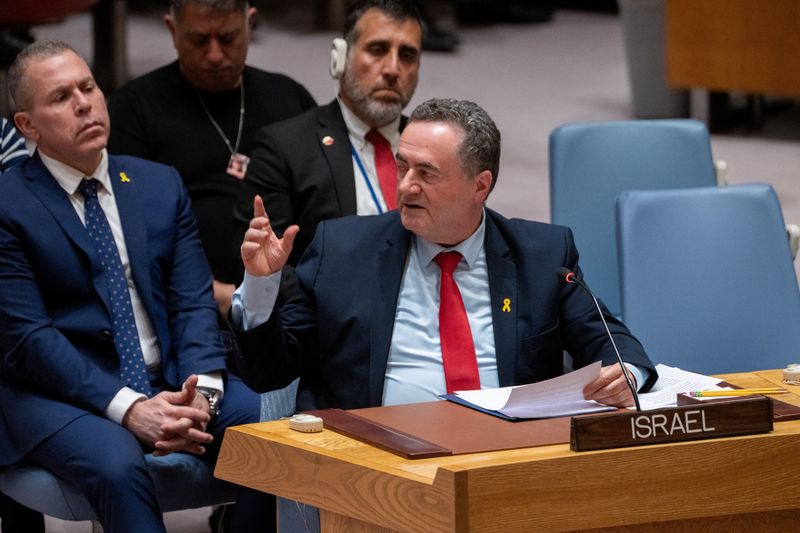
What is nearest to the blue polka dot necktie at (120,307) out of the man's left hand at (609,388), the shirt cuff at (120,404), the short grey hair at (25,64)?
the shirt cuff at (120,404)

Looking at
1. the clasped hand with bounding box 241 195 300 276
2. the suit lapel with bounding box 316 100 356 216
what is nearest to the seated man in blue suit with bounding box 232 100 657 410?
the clasped hand with bounding box 241 195 300 276

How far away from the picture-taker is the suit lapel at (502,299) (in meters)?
2.95

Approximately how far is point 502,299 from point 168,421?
808 millimetres

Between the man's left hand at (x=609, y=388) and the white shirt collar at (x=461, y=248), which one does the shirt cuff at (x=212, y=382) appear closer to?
the white shirt collar at (x=461, y=248)

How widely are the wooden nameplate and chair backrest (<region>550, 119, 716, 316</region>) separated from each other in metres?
1.72

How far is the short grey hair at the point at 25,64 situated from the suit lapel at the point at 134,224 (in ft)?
0.85

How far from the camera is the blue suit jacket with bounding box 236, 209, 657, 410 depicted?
9.59ft

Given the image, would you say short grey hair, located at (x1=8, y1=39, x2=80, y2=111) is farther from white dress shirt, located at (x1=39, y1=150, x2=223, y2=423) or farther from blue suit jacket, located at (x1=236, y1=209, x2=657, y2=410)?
blue suit jacket, located at (x1=236, y1=209, x2=657, y2=410)

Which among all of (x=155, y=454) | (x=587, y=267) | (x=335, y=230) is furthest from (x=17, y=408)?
(x=587, y=267)

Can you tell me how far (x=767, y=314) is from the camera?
143 inches

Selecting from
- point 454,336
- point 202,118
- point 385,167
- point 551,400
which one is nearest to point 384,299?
point 454,336

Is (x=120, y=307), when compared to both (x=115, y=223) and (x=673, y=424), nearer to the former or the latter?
(x=115, y=223)

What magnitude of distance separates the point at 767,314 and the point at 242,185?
1.44 metres

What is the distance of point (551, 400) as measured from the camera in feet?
8.64
